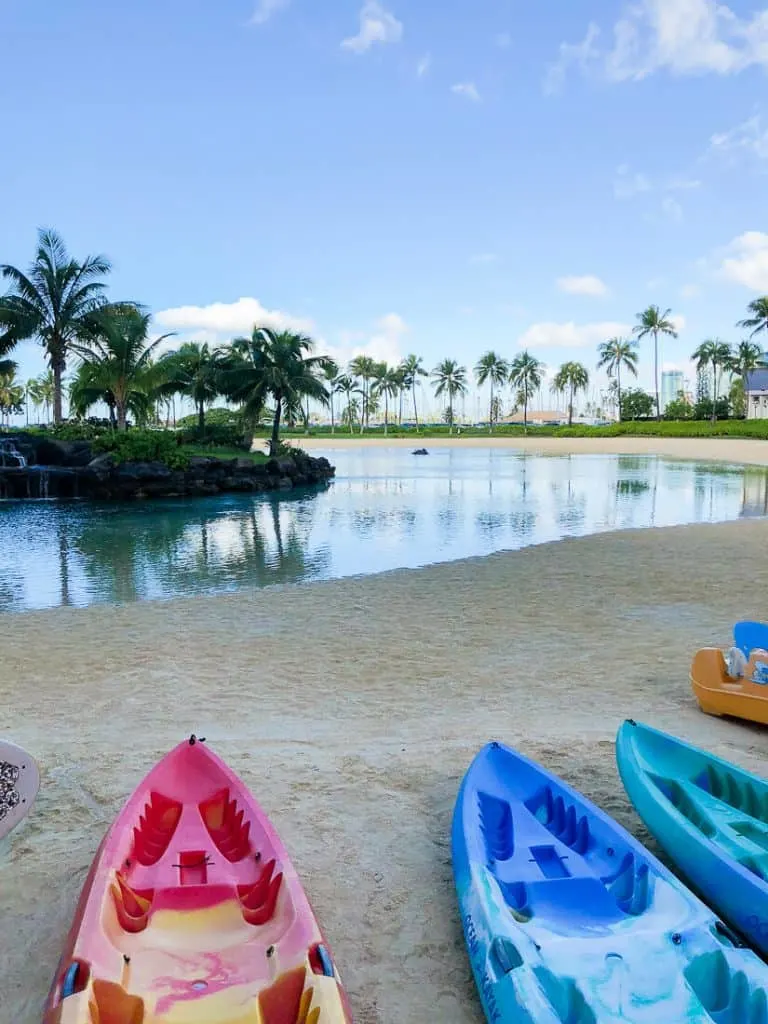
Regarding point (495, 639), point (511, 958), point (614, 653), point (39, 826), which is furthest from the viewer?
point (495, 639)

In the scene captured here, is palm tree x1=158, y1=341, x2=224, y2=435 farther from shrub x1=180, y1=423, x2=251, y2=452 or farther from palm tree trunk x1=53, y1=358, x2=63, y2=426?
palm tree trunk x1=53, y1=358, x2=63, y2=426

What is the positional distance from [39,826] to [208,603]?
6.69 metres

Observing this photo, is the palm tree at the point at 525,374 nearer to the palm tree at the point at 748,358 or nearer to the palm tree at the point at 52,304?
the palm tree at the point at 748,358

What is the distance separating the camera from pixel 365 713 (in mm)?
6141

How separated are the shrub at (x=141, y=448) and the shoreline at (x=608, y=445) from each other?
22683mm

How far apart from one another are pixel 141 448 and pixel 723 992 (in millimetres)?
33513

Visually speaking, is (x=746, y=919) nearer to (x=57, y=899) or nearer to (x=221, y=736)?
(x=57, y=899)

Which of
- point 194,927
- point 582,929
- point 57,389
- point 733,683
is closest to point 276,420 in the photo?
point 57,389

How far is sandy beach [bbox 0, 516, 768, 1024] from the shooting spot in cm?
335

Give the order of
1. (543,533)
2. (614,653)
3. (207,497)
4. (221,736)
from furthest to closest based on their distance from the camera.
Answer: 1. (207,497)
2. (543,533)
3. (614,653)
4. (221,736)

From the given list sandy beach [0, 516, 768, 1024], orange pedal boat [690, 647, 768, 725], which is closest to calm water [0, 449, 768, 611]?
sandy beach [0, 516, 768, 1024]

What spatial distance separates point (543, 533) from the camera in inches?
739

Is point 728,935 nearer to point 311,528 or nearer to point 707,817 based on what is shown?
point 707,817

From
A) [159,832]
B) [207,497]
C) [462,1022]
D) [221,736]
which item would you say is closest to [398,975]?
[462,1022]
